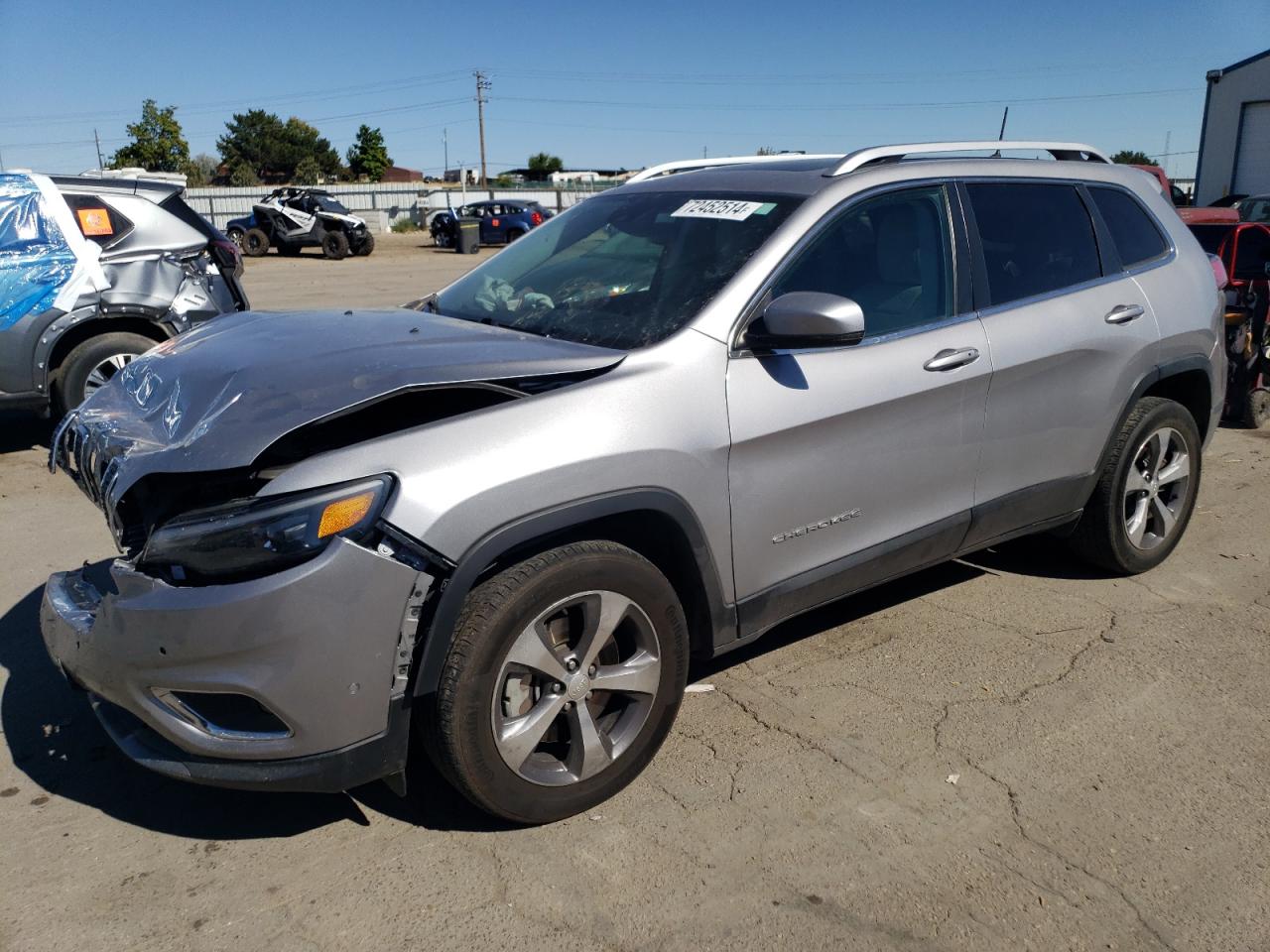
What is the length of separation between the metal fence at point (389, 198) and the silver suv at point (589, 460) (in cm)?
4422

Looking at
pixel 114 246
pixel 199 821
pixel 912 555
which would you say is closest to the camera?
pixel 199 821

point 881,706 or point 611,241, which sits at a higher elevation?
point 611,241

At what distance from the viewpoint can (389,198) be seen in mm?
51281

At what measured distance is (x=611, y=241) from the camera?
392cm

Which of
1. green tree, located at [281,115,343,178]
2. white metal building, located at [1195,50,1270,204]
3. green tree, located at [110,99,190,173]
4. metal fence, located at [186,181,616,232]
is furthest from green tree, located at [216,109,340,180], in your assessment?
white metal building, located at [1195,50,1270,204]

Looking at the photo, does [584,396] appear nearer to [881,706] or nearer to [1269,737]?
[881,706]

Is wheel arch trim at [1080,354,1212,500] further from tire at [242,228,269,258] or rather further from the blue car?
the blue car

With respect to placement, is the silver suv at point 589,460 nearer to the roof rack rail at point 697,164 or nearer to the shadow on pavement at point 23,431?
the roof rack rail at point 697,164

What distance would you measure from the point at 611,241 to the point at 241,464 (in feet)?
6.04

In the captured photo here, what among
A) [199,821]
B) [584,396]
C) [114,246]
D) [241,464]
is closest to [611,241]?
[584,396]

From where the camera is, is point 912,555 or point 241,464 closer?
point 241,464

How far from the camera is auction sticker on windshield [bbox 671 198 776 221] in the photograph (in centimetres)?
354

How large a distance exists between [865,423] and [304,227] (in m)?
28.0

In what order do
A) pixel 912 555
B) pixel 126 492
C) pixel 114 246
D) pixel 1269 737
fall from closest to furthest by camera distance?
1. pixel 126 492
2. pixel 1269 737
3. pixel 912 555
4. pixel 114 246
